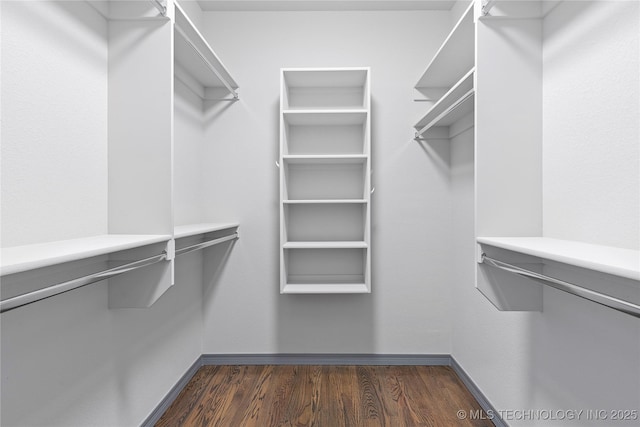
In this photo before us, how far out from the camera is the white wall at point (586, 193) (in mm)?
949

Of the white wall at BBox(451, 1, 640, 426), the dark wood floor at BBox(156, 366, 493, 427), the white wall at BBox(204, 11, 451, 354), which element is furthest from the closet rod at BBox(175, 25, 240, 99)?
the dark wood floor at BBox(156, 366, 493, 427)

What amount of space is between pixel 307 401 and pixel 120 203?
1.39 metres

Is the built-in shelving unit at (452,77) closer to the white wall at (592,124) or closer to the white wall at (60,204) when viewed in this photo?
the white wall at (592,124)

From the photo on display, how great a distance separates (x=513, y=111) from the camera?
128cm

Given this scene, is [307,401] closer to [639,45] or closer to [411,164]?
[411,164]

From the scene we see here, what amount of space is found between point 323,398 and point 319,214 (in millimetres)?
1114

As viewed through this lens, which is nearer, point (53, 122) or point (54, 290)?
point (54, 290)

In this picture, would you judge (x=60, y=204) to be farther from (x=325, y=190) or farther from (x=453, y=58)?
(x=453, y=58)

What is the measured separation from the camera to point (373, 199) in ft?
7.74

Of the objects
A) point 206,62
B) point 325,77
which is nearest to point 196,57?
point 206,62

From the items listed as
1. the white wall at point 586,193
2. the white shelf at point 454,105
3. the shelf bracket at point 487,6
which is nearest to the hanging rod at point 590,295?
the white wall at point 586,193

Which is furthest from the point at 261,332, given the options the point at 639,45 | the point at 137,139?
the point at 639,45

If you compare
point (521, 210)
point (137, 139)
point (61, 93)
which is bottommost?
point (521, 210)

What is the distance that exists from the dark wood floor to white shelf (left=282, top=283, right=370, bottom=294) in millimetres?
547
